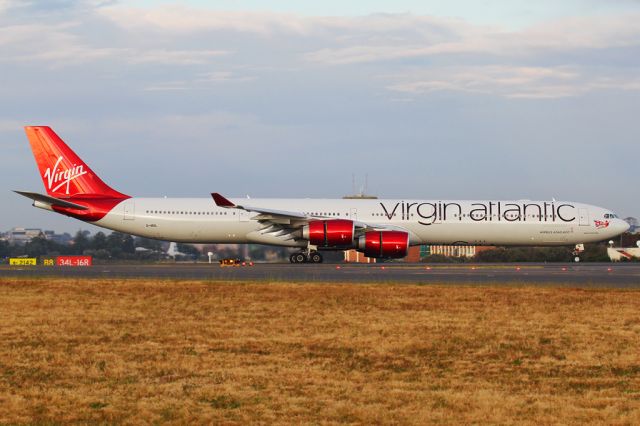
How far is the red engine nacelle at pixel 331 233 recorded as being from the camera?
41.5 m

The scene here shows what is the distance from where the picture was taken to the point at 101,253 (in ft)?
212

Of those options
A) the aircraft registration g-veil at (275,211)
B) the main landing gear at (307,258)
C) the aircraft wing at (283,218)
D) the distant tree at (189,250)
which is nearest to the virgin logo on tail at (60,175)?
the aircraft registration g-veil at (275,211)

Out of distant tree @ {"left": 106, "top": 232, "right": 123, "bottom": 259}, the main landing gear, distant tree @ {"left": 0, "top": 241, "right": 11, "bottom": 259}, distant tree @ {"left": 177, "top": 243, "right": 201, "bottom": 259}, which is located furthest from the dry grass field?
distant tree @ {"left": 0, "top": 241, "right": 11, "bottom": 259}

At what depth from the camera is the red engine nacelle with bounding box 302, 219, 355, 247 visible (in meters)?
41.5

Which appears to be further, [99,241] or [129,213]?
[99,241]

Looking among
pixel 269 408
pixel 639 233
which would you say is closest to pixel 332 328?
pixel 269 408

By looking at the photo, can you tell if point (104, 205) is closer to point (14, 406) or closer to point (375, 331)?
point (375, 331)

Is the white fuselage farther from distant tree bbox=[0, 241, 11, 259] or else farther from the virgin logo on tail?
distant tree bbox=[0, 241, 11, 259]

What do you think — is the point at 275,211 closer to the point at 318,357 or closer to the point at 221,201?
the point at 221,201

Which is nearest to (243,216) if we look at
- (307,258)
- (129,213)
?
(307,258)

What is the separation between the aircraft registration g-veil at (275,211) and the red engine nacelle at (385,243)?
246cm

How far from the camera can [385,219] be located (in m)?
44.4

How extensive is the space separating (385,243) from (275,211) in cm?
605

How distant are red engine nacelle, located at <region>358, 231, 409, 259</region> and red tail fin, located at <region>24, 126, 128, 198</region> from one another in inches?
543
